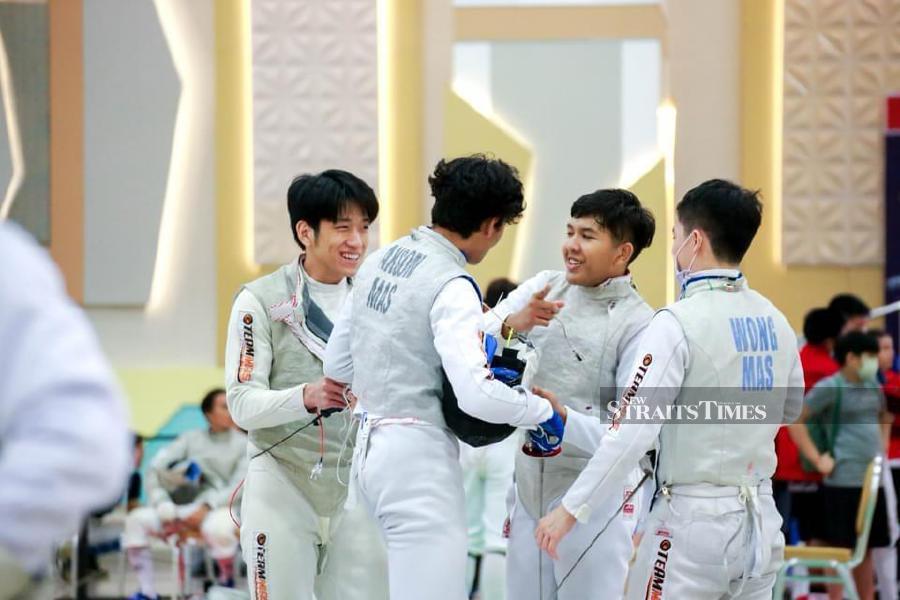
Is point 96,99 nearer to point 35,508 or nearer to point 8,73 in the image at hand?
point 8,73

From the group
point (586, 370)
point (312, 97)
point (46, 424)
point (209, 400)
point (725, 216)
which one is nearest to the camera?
point (46, 424)

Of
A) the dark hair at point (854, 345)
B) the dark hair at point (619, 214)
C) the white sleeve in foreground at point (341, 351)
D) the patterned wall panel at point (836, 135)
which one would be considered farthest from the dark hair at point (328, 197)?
the patterned wall panel at point (836, 135)

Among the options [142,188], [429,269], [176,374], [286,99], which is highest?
[286,99]

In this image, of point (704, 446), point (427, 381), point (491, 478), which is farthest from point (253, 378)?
point (491, 478)

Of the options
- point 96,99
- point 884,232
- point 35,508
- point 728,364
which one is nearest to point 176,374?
point 96,99

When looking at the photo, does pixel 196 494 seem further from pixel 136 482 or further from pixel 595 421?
pixel 595 421

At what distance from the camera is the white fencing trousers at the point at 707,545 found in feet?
9.48

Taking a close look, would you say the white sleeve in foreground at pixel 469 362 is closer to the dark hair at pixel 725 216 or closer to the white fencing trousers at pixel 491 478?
the dark hair at pixel 725 216

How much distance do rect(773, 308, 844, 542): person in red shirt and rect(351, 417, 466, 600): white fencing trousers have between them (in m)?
3.28

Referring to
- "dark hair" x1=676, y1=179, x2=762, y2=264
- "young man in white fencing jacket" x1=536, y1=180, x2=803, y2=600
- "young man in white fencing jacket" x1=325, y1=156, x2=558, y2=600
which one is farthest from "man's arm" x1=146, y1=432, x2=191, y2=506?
"dark hair" x1=676, y1=179, x2=762, y2=264

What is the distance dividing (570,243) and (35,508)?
2.21m

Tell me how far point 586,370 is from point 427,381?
625 mm

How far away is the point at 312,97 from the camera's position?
8031mm

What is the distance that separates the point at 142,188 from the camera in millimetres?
8133
